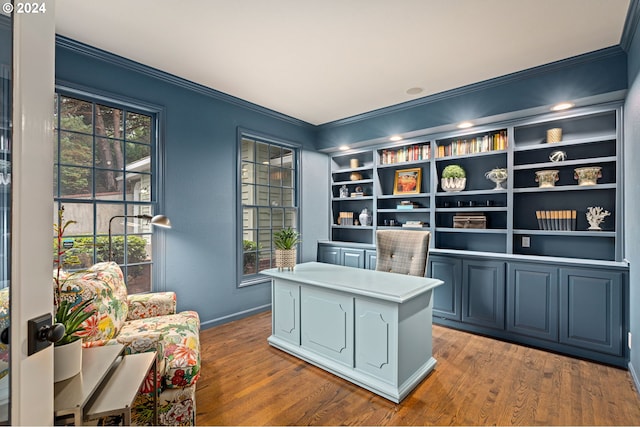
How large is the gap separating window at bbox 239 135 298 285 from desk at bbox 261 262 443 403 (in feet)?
4.31

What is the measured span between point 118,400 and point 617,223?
3.87 meters

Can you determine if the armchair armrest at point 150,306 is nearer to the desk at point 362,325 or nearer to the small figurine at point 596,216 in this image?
the desk at point 362,325

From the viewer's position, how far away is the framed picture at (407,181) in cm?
421

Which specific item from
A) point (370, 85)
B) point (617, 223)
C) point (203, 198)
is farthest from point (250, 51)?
point (617, 223)

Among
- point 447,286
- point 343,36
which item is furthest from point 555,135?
point 343,36

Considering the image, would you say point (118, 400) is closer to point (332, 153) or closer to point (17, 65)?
point (17, 65)

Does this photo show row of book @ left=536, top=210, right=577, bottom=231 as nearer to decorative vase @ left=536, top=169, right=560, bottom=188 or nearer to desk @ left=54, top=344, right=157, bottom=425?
decorative vase @ left=536, top=169, right=560, bottom=188

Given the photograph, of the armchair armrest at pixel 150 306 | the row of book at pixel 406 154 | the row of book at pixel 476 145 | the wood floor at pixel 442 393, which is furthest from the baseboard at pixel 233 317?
the row of book at pixel 476 145

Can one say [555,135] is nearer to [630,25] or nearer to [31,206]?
[630,25]

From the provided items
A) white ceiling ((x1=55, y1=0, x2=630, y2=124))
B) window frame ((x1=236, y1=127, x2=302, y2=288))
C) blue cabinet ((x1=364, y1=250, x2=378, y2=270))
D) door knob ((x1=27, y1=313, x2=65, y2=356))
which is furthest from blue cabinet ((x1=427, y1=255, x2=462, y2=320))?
door knob ((x1=27, y1=313, x2=65, y2=356))

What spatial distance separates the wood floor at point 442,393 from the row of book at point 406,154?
2414mm

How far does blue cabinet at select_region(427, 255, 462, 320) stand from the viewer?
11.3 ft

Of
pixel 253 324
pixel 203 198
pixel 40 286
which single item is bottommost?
pixel 253 324

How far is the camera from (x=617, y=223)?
8.98 feet
